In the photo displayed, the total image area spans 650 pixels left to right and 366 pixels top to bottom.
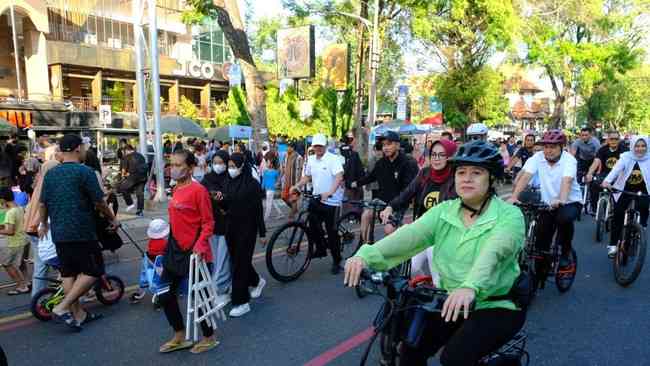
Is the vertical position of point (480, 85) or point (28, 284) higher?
point (480, 85)

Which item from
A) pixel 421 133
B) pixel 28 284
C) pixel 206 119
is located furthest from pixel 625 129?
pixel 28 284

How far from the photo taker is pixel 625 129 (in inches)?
2195

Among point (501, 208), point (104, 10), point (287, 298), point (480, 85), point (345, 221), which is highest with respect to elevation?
point (104, 10)

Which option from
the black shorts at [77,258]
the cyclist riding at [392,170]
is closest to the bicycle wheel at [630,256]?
the cyclist riding at [392,170]

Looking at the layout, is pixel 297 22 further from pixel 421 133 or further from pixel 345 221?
pixel 345 221

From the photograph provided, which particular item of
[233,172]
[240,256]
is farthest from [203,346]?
[233,172]

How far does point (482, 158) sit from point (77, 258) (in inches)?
148

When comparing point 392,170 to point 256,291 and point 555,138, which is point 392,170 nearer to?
point 555,138

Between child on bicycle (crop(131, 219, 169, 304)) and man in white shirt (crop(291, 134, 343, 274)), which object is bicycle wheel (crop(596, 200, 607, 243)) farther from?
child on bicycle (crop(131, 219, 169, 304))

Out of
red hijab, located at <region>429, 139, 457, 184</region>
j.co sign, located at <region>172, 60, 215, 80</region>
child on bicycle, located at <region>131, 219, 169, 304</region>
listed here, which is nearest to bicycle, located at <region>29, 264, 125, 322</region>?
child on bicycle, located at <region>131, 219, 169, 304</region>

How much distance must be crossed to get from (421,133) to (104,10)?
2338cm

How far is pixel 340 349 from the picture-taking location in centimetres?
419

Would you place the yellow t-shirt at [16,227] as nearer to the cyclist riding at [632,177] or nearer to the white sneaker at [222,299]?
the white sneaker at [222,299]

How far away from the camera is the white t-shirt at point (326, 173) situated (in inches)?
253
